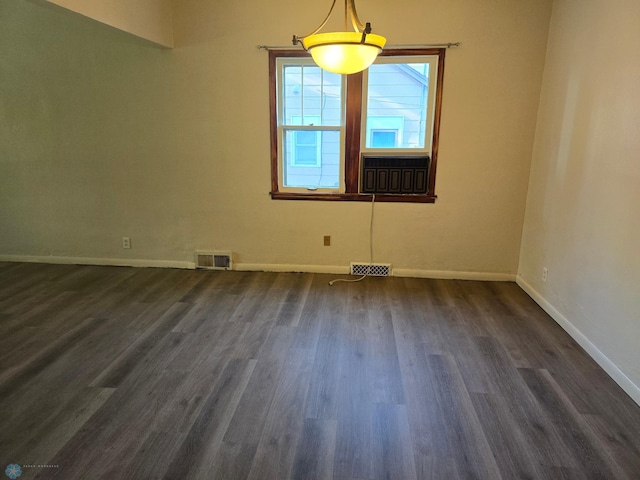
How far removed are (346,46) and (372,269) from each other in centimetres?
264

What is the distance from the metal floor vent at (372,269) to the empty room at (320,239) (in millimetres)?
53

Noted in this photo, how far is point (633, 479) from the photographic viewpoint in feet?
5.88

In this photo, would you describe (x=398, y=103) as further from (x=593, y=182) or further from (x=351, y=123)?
(x=593, y=182)

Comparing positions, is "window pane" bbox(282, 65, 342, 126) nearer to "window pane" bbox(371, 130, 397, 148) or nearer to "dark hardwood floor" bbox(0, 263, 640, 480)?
"window pane" bbox(371, 130, 397, 148)

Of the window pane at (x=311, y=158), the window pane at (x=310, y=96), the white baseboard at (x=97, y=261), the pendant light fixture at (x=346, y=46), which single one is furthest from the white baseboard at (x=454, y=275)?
the pendant light fixture at (x=346, y=46)

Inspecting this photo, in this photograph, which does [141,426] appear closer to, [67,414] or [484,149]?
[67,414]

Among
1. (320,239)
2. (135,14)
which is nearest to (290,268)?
(320,239)

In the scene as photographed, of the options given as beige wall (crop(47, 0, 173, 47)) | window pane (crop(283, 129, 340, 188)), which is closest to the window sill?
window pane (crop(283, 129, 340, 188))

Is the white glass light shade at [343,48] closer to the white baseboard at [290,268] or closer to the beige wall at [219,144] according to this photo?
the beige wall at [219,144]

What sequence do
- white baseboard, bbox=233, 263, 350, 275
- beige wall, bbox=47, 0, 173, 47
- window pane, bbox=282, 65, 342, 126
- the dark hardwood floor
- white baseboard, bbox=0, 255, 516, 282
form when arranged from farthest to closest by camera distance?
white baseboard, bbox=233, 263, 350, 275
white baseboard, bbox=0, 255, 516, 282
window pane, bbox=282, 65, 342, 126
beige wall, bbox=47, 0, 173, 47
the dark hardwood floor

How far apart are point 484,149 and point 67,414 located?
3.82m

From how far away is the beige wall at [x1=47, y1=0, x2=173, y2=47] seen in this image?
108 inches

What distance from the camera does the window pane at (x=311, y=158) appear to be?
417 cm

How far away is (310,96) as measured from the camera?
4.08 metres
